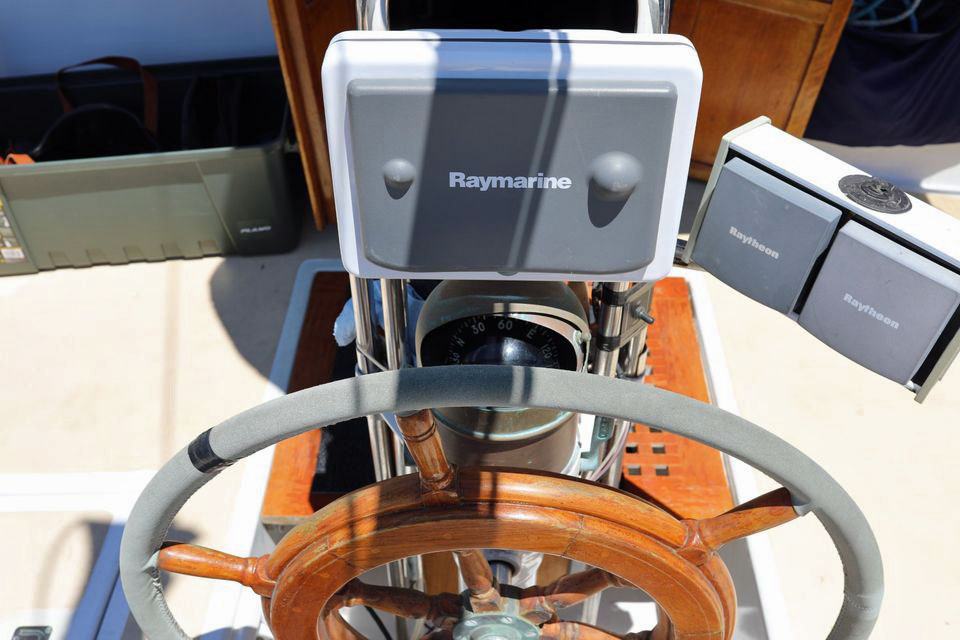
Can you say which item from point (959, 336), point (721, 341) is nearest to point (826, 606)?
point (721, 341)

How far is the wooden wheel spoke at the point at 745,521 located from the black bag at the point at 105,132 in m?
1.86

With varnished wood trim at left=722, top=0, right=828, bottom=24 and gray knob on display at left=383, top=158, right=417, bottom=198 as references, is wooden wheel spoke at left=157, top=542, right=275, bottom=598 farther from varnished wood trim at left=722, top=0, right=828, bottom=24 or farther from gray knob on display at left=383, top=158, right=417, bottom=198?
varnished wood trim at left=722, top=0, right=828, bottom=24

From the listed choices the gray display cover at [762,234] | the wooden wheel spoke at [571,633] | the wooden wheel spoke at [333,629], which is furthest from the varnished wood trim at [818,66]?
the wooden wheel spoke at [333,629]

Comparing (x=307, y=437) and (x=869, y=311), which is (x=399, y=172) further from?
(x=307, y=437)

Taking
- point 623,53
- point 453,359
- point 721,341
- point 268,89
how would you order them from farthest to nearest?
1. point 268,89
2. point 721,341
3. point 453,359
4. point 623,53

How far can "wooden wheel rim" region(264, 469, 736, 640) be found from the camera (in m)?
0.79

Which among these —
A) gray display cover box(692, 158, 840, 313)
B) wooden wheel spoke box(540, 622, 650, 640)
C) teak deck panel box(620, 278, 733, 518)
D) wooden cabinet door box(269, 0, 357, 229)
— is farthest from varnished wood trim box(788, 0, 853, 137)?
wooden wheel spoke box(540, 622, 650, 640)

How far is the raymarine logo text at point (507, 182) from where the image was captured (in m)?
0.76

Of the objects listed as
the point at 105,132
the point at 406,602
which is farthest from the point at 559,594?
the point at 105,132

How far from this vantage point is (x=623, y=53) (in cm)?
72

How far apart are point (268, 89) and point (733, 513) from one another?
1938 millimetres

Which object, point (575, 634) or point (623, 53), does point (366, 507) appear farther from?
point (623, 53)

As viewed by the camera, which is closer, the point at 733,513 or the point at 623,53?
the point at 623,53

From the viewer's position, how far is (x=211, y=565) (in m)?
0.87
